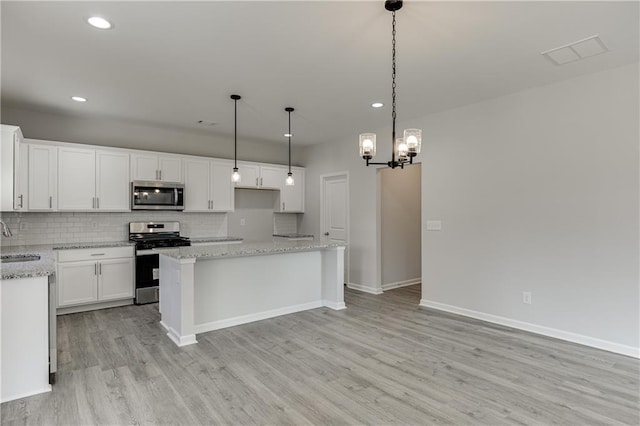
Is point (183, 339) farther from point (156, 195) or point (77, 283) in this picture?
point (156, 195)

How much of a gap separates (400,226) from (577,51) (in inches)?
151

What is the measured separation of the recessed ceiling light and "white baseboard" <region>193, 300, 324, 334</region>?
2886mm

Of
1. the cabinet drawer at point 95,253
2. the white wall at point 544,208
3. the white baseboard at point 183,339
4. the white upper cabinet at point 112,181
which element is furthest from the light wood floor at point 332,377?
the white upper cabinet at point 112,181

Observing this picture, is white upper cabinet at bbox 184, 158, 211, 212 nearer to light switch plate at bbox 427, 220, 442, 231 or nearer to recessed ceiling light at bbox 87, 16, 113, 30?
recessed ceiling light at bbox 87, 16, 113, 30

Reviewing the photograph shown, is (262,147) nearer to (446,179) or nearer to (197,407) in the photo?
(446,179)

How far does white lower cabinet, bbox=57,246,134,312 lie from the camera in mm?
4684

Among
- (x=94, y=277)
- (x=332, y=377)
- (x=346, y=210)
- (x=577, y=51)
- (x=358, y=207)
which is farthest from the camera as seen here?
(x=346, y=210)

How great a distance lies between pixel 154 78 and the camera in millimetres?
3723

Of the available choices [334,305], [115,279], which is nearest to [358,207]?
[334,305]

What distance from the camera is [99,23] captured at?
2.65 meters

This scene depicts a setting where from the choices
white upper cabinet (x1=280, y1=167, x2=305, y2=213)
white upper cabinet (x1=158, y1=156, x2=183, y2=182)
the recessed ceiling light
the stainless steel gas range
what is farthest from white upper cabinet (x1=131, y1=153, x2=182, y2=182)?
the recessed ceiling light

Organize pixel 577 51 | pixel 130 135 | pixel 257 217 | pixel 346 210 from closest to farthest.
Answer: pixel 577 51 → pixel 130 135 → pixel 346 210 → pixel 257 217

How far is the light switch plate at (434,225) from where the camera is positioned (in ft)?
16.3

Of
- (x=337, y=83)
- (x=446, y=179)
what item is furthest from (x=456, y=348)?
(x=337, y=83)
